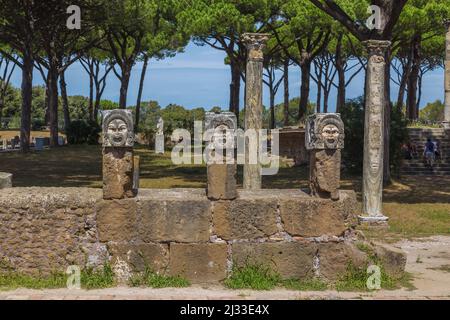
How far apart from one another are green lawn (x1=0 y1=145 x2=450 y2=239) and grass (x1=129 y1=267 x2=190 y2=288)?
5500 mm

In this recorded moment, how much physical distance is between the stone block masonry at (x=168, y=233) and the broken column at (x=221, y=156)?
13cm

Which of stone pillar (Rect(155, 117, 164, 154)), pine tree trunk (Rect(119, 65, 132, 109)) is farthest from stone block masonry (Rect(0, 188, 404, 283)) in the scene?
pine tree trunk (Rect(119, 65, 132, 109))

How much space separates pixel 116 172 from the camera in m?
7.07

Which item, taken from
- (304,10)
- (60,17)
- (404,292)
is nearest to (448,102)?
(304,10)

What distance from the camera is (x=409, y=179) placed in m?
21.5

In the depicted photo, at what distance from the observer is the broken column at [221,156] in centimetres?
713

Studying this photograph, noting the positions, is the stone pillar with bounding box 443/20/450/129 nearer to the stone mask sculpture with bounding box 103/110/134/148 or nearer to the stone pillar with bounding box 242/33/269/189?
the stone pillar with bounding box 242/33/269/189

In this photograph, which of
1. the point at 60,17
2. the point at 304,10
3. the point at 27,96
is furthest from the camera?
the point at 304,10

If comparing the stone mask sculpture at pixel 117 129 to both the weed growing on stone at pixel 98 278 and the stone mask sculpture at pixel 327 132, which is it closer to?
the weed growing on stone at pixel 98 278

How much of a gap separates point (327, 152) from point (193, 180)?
12.1 meters

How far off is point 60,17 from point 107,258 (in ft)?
65.0

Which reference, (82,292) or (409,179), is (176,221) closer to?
(82,292)

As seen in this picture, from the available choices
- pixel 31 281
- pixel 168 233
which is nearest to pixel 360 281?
pixel 168 233
